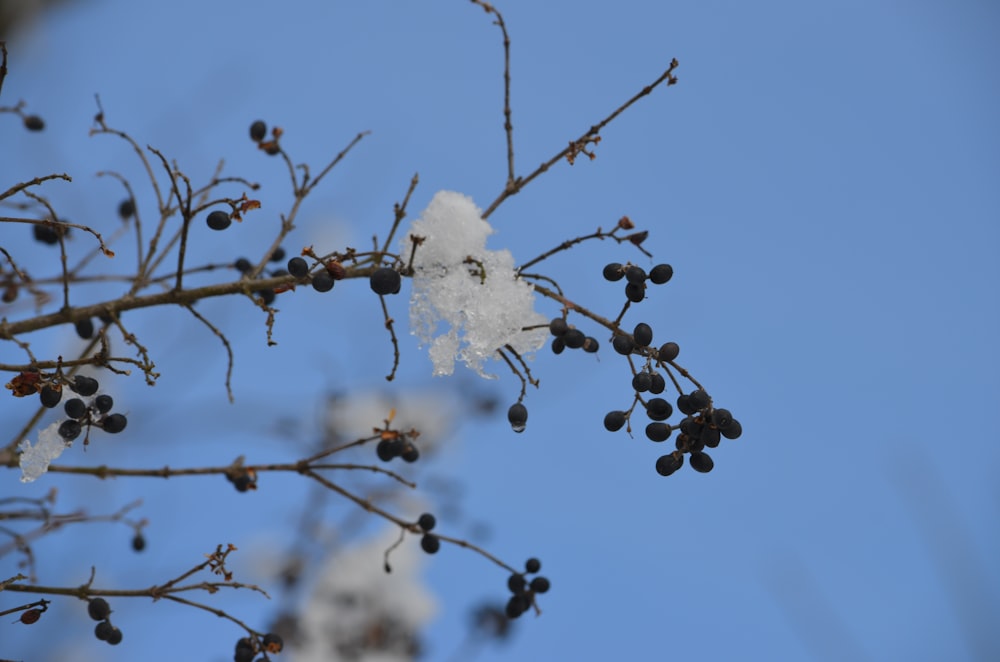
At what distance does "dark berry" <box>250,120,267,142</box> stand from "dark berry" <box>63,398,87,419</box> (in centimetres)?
112

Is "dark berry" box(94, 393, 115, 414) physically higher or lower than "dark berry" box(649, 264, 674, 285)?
lower

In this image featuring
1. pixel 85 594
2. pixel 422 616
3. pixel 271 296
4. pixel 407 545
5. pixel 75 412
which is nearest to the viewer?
pixel 75 412

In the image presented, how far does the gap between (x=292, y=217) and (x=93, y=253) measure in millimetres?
784

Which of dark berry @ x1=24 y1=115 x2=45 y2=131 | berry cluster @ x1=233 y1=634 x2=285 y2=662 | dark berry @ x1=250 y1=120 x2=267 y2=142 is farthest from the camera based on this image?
dark berry @ x1=24 y1=115 x2=45 y2=131

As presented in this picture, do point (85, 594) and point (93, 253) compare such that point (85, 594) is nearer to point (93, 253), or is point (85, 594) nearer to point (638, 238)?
point (93, 253)

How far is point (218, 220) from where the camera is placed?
7.97 feet

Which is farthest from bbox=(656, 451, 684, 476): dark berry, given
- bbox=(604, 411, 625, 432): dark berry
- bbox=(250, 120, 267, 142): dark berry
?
bbox=(250, 120, 267, 142): dark berry

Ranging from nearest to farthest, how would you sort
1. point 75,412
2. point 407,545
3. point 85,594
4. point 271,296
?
point 75,412 < point 85,594 < point 271,296 < point 407,545

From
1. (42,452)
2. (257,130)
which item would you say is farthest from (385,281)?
(257,130)

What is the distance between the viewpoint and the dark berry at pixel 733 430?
2.11 meters

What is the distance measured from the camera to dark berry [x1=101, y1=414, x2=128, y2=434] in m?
2.28

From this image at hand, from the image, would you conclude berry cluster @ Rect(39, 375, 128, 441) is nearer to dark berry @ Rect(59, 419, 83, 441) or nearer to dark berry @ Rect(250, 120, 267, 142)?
dark berry @ Rect(59, 419, 83, 441)

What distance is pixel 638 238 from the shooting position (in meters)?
2.44

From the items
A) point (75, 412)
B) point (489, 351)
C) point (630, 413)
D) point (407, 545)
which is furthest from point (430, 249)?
point (407, 545)
